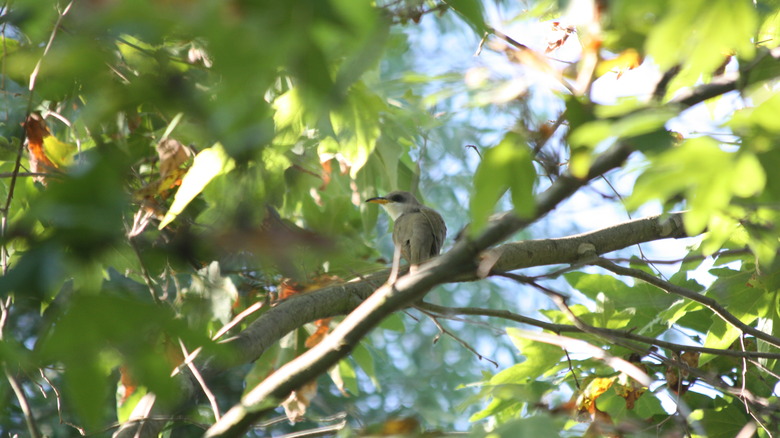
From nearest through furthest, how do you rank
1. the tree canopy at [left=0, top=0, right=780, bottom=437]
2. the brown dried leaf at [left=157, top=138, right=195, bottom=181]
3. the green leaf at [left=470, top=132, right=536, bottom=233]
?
the tree canopy at [left=0, top=0, right=780, bottom=437] < the green leaf at [left=470, top=132, right=536, bottom=233] < the brown dried leaf at [left=157, top=138, right=195, bottom=181]

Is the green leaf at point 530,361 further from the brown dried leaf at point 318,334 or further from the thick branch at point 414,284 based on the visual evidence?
the brown dried leaf at point 318,334

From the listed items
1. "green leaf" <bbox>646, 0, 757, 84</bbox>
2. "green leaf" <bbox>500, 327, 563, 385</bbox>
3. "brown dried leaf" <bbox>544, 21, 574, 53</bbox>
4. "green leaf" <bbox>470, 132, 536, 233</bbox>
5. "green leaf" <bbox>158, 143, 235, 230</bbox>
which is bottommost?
"green leaf" <bbox>500, 327, 563, 385</bbox>

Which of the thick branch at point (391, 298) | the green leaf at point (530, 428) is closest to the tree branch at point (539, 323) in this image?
the thick branch at point (391, 298)

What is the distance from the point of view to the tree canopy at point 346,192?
975mm

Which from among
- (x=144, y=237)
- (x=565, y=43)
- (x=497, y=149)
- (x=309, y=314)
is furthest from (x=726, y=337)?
(x=144, y=237)

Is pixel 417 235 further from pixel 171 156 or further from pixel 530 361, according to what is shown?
pixel 171 156

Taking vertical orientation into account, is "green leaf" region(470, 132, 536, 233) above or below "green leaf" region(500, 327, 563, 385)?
above

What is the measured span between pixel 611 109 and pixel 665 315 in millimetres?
1737

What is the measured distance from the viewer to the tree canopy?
975 mm

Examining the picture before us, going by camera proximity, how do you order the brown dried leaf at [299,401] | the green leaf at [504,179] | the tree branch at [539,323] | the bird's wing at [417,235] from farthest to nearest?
1. the bird's wing at [417,235]
2. the brown dried leaf at [299,401]
3. the tree branch at [539,323]
4. the green leaf at [504,179]

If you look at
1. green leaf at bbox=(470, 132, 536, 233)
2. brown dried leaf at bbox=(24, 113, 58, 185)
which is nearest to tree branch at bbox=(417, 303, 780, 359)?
green leaf at bbox=(470, 132, 536, 233)

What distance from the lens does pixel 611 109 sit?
1.18 metres

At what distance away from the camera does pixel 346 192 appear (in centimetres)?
370

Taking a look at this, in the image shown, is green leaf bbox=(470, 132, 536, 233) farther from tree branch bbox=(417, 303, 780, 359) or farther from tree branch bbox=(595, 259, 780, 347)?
tree branch bbox=(595, 259, 780, 347)
